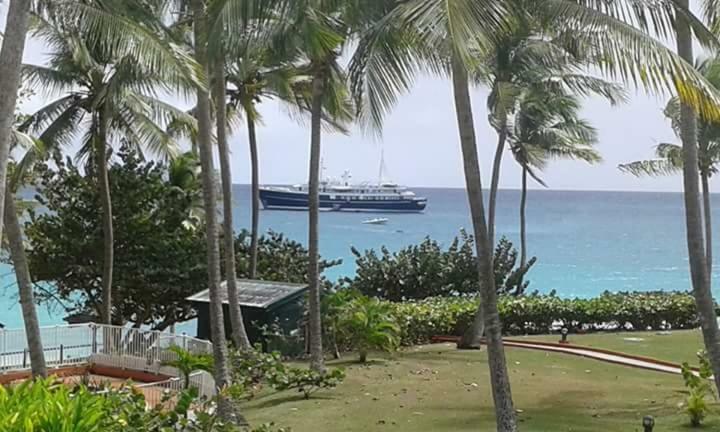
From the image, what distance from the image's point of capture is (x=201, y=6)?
31.7 ft

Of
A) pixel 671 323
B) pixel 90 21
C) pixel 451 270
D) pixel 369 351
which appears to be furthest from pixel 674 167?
pixel 90 21

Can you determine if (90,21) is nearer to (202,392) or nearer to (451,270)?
(202,392)

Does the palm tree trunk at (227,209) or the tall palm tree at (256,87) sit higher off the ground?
the tall palm tree at (256,87)

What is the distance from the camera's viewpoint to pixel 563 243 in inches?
3209

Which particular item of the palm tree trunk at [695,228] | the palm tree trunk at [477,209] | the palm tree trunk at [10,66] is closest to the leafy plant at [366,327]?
the palm tree trunk at [477,209]

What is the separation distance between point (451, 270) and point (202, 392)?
44.8 ft

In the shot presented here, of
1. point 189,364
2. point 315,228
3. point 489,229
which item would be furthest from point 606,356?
point 189,364

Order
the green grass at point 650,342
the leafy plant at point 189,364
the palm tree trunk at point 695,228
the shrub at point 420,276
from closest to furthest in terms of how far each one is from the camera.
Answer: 1. the palm tree trunk at point 695,228
2. the leafy plant at point 189,364
3. the green grass at point 650,342
4. the shrub at point 420,276

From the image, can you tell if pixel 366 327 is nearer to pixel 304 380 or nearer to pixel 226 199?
pixel 304 380

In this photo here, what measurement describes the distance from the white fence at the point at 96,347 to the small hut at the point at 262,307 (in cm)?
149

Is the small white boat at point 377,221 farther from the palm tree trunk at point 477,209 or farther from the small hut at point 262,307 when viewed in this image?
the palm tree trunk at point 477,209

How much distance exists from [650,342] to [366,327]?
746cm

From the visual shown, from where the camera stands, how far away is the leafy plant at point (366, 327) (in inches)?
544

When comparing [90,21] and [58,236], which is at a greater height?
[90,21]
